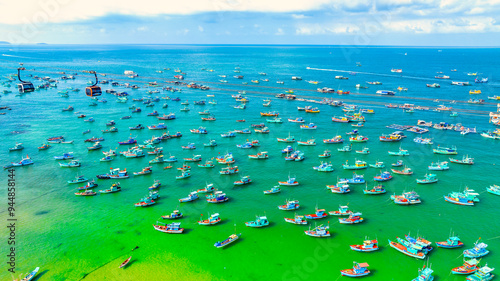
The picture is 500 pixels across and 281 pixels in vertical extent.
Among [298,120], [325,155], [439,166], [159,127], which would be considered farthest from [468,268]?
[159,127]

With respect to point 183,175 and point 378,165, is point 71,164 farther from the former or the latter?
point 378,165

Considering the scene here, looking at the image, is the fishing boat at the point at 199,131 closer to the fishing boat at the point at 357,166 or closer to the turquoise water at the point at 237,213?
the turquoise water at the point at 237,213

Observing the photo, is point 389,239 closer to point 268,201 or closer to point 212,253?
point 268,201

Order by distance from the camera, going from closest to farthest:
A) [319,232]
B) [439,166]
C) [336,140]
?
[319,232] < [439,166] < [336,140]

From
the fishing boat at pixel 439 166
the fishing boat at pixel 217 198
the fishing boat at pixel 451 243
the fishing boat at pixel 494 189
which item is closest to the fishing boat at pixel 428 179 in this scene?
the fishing boat at pixel 439 166

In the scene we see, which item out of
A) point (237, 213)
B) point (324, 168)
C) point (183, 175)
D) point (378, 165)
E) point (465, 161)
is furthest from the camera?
point (465, 161)

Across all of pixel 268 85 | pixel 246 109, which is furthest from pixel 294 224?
pixel 268 85

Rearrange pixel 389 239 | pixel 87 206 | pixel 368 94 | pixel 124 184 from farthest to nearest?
pixel 368 94 → pixel 124 184 → pixel 87 206 → pixel 389 239
